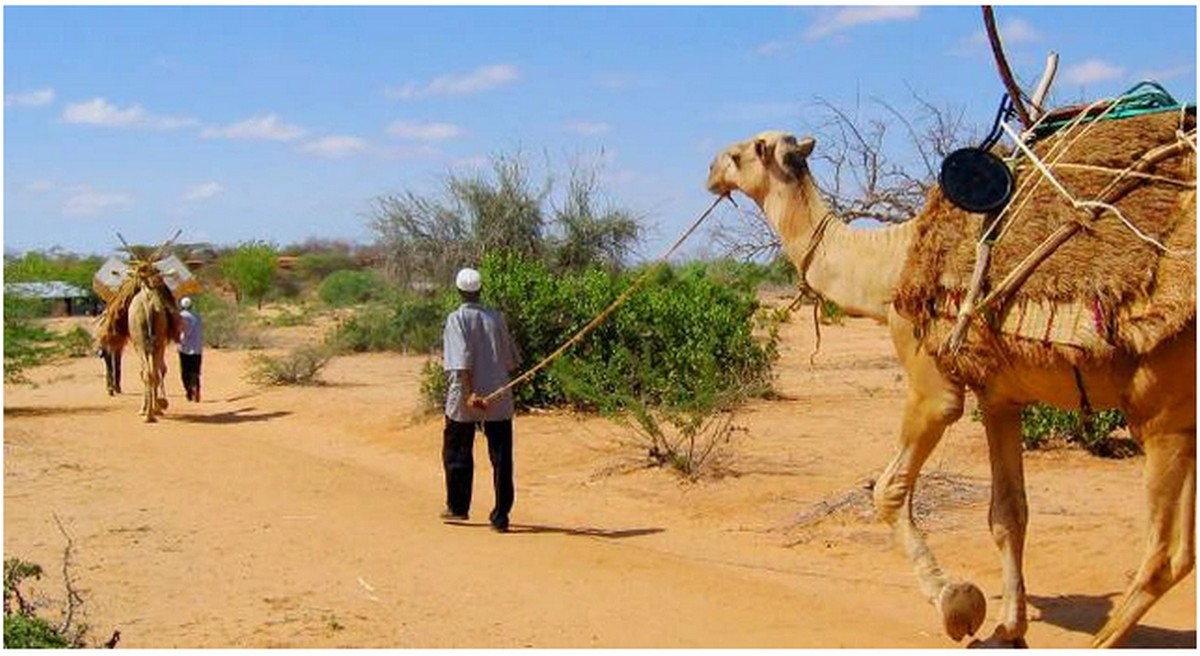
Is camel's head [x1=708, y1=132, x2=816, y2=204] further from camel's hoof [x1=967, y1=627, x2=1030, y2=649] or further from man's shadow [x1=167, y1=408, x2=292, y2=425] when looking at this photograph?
man's shadow [x1=167, y1=408, x2=292, y2=425]

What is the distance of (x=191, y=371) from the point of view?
22250mm

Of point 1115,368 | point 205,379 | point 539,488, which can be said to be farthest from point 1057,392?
point 205,379

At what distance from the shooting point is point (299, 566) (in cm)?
910

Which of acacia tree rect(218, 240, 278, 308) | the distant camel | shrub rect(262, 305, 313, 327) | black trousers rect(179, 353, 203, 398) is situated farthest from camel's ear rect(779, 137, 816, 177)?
acacia tree rect(218, 240, 278, 308)

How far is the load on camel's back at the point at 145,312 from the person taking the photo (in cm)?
1964

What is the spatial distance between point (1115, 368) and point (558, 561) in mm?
4336

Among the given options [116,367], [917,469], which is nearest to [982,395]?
[917,469]

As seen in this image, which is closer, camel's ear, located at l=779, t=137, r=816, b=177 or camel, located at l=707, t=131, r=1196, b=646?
camel, located at l=707, t=131, r=1196, b=646

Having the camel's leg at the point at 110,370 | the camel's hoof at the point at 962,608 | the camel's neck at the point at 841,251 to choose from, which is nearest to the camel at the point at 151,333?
the camel's leg at the point at 110,370

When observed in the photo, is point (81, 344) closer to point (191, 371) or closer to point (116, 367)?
point (116, 367)

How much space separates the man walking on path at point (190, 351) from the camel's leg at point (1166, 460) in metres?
17.5

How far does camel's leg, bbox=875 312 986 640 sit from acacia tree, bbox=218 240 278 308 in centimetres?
5681

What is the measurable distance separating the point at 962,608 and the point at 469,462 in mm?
5062

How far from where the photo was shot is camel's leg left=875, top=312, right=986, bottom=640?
22.6ft
